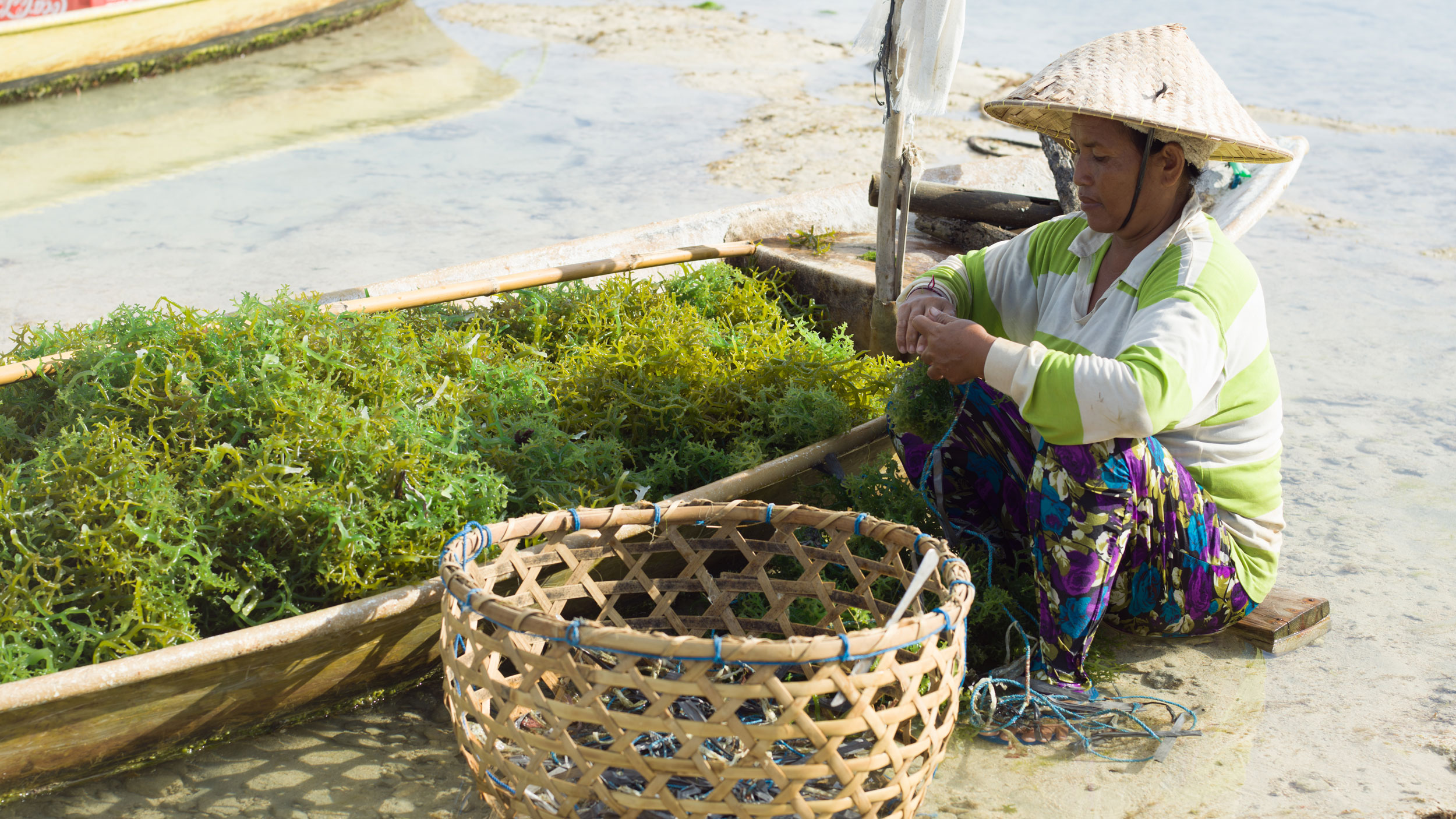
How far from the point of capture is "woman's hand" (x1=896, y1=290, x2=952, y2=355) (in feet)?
7.68

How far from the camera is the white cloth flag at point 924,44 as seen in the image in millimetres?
3039

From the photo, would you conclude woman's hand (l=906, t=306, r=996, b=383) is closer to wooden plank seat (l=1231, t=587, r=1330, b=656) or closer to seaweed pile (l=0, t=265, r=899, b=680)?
seaweed pile (l=0, t=265, r=899, b=680)

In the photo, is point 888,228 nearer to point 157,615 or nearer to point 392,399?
point 392,399

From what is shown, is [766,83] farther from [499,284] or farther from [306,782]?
[306,782]

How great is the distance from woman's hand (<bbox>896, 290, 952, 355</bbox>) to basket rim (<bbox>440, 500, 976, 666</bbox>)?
0.45 metres

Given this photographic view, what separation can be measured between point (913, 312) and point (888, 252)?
104 cm

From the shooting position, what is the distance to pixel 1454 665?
2484mm

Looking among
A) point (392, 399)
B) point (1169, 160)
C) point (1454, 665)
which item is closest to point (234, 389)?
point (392, 399)

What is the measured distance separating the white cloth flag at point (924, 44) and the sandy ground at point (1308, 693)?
161 cm

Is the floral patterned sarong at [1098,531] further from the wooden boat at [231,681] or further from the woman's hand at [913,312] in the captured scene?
the wooden boat at [231,681]

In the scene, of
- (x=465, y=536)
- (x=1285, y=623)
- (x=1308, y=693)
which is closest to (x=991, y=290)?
(x=1285, y=623)

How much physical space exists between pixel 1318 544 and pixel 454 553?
7.88 ft

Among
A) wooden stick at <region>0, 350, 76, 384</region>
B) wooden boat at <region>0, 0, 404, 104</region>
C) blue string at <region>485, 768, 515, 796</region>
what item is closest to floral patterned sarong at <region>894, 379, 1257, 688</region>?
blue string at <region>485, 768, 515, 796</region>

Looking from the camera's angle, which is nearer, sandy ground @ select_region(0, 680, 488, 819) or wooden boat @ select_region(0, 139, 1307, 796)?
wooden boat @ select_region(0, 139, 1307, 796)
